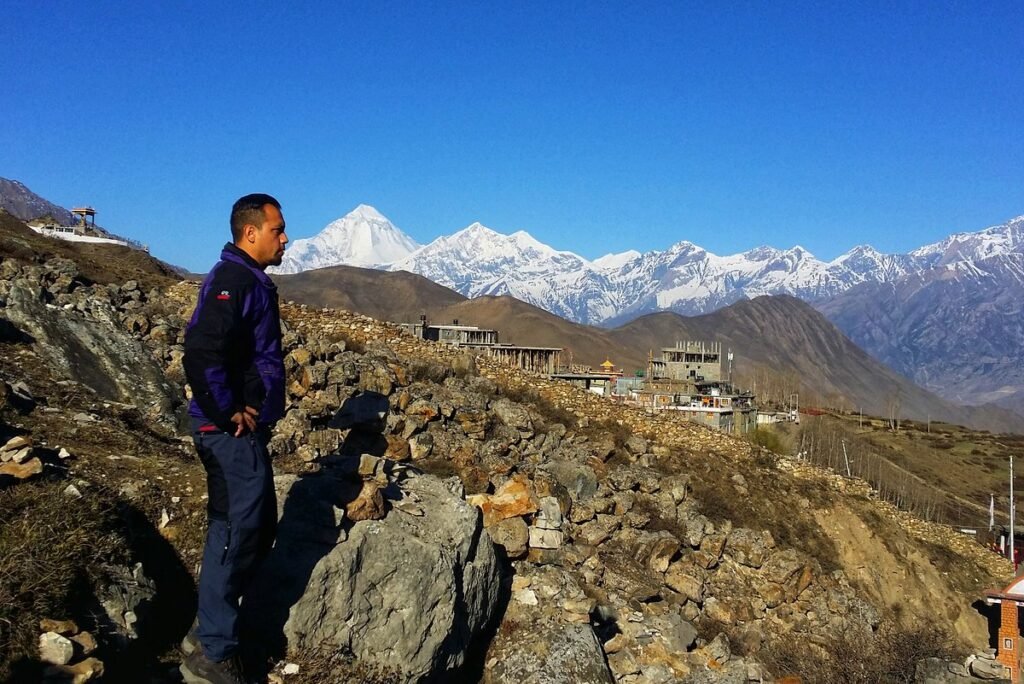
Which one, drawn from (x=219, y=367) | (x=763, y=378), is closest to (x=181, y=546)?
(x=219, y=367)

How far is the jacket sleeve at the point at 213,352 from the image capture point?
14.0ft

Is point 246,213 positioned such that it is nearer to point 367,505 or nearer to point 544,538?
point 367,505

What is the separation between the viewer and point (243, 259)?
4.64 meters

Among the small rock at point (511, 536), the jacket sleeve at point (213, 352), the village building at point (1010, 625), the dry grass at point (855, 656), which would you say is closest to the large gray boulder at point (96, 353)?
the small rock at point (511, 536)

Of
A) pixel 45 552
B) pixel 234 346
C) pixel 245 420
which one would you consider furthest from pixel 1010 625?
pixel 45 552

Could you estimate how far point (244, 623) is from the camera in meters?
5.18

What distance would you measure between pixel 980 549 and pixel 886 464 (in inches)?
1302

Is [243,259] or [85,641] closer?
[85,641]

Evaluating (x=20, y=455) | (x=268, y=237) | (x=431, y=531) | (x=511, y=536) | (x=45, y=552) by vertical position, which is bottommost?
(x=511, y=536)

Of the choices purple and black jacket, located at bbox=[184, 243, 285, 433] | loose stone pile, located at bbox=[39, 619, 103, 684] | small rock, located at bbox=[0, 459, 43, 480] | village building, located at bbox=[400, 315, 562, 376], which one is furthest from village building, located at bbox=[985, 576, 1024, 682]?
village building, located at bbox=[400, 315, 562, 376]

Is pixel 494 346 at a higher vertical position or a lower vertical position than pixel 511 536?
higher

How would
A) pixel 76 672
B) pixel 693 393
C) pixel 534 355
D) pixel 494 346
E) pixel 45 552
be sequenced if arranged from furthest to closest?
pixel 693 393 → pixel 534 355 → pixel 494 346 → pixel 45 552 → pixel 76 672

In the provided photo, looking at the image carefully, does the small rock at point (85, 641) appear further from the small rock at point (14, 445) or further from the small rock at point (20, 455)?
the small rock at point (14, 445)

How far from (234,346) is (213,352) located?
178 mm
